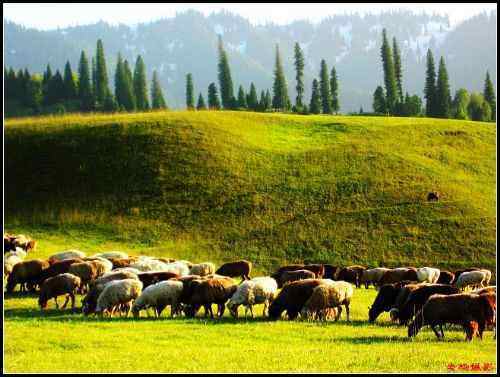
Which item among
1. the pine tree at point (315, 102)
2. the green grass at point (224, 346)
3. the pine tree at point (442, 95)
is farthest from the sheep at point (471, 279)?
the pine tree at point (315, 102)

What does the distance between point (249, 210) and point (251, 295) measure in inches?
1324

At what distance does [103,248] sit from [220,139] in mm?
28162

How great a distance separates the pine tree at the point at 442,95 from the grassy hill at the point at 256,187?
36.2m

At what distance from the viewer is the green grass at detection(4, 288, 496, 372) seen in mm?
16375

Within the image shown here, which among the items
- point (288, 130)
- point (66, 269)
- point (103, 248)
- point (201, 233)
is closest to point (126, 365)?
point (66, 269)

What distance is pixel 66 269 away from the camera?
31.8 m

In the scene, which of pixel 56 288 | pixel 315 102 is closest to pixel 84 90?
pixel 315 102

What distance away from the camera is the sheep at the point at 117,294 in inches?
1000

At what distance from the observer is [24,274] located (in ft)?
105

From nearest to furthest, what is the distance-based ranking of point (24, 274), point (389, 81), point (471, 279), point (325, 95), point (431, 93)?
point (24, 274), point (471, 279), point (431, 93), point (389, 81), point (325, 95)

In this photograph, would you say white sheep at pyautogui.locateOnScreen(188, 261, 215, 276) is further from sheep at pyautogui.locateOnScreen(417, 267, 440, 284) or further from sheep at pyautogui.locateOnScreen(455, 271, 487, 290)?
sheep at pyautogui.locateOnScreen(455, 271, 487, 290)

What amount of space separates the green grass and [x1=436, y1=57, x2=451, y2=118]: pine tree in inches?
4119

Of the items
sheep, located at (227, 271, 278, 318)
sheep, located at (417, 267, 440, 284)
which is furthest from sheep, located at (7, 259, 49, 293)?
sheep, located at (417, 267, 440, 284)

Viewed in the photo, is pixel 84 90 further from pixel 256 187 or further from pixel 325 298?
pixel 325 298
